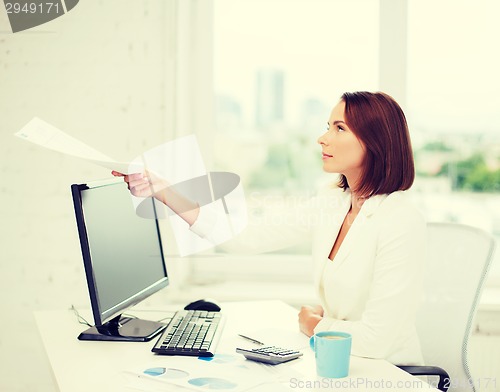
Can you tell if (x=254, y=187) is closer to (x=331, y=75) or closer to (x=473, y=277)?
(x=331, y=75)

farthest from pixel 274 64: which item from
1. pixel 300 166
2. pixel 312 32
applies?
pixel 300 166

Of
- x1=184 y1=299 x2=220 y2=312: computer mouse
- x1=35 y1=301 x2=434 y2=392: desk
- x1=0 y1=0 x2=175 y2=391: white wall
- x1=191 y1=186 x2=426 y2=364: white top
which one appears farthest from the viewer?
x1=0 y1=0 x2=175 y2=391: white wall

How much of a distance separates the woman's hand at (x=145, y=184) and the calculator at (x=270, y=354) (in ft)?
1.81

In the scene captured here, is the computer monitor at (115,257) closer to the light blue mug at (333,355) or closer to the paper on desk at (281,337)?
the paper on desk at (281,337)

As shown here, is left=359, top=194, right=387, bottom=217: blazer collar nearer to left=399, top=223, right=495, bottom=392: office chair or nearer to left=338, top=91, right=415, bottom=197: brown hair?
left=338, top=91, right=415, bottom=197: brown hair

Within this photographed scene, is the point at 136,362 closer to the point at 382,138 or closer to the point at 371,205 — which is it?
the point at 371,205

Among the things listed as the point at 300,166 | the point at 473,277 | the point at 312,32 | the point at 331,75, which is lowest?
the point at 473,277

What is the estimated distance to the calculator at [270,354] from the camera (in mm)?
1396

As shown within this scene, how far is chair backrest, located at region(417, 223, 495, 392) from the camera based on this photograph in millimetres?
1768

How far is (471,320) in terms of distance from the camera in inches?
69.5

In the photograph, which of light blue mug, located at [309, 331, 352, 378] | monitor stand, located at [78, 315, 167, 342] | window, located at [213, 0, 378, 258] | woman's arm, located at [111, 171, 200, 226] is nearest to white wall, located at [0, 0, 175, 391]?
window, located at [213, 0, 378, 258]

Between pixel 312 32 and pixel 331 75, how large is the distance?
0.68ft

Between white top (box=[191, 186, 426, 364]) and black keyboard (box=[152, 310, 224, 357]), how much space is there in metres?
0.25

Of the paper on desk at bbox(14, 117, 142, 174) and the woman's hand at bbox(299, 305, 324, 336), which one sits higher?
the paper on desk at bbox(14, 117, 142, 174)
